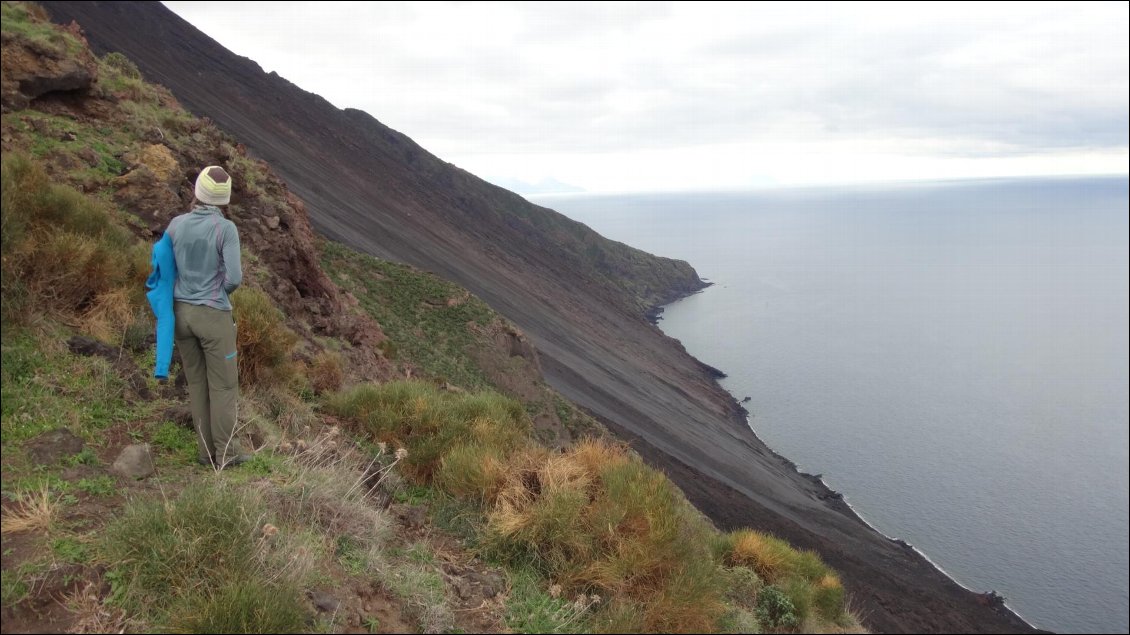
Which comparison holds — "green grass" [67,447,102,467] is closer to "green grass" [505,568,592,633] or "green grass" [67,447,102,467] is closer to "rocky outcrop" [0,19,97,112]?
"green grass" [505,568,592,633]

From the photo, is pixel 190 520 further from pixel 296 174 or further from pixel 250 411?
pixel 296 174

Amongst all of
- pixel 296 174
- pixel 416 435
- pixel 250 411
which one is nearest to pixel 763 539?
pixel 416 435

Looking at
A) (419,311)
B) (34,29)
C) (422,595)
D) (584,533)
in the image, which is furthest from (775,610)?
(419,311)

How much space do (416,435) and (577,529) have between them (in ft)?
7.18

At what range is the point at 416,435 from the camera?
6.21m

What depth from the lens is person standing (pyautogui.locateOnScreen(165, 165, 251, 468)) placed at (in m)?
4.13

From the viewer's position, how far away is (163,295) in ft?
13.4

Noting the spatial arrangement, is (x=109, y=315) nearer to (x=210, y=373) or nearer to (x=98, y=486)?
(x=210, y=373)

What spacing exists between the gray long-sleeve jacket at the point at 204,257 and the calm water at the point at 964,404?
31.2 meters

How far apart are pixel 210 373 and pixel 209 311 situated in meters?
0.45

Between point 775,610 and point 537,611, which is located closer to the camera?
point 537,611

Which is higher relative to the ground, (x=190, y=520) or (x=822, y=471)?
(x=190, y=520)

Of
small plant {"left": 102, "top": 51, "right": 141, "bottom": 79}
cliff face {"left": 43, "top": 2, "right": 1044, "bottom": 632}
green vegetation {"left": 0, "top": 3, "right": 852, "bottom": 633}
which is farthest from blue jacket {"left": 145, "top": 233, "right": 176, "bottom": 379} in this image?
cliff face {"left": 43, "top": 2, "right": 1044, "bottom": 632}

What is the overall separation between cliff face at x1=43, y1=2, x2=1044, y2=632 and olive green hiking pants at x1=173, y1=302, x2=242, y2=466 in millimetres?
16872
